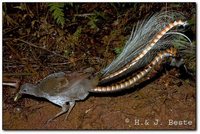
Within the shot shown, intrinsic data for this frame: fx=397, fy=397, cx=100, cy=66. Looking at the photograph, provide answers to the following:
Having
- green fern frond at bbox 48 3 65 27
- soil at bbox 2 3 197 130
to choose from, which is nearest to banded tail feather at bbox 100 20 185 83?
soil at bbox 2 3 197 130

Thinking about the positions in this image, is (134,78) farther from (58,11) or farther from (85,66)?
(58,11)

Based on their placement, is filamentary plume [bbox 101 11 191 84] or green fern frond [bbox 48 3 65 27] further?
green fern frond [bbox 48 3 65 27]

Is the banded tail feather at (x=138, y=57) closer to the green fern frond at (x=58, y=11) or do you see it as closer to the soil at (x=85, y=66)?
the soil at (x=85, y=66)

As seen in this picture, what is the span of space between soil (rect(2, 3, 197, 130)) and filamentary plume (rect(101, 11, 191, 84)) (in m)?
0.26

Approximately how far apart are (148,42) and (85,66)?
684mm

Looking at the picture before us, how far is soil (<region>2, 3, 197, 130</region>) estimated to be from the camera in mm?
3535

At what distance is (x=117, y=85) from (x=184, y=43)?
776 millimetres

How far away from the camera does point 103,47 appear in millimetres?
3961

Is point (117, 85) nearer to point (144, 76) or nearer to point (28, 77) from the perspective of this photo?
point (144, 76)

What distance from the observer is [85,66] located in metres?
3.81

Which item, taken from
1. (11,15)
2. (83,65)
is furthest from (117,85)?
(11,15)

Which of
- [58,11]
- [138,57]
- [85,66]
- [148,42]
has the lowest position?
[85,66]

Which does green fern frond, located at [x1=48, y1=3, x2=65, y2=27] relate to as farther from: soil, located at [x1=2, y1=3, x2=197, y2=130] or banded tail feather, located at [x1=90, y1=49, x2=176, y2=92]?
banded tail feather, located at [x1=90, y1=49, x2=176, y2=92]

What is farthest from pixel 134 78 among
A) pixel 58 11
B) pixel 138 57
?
pixel 58 11
